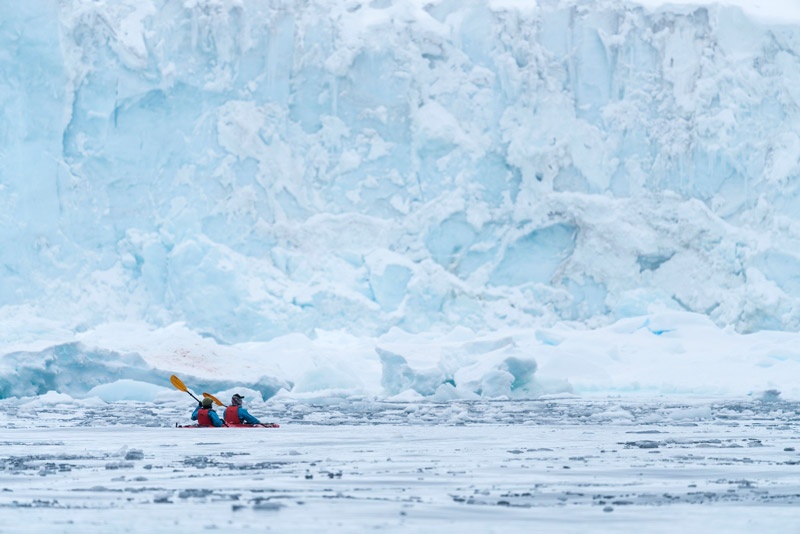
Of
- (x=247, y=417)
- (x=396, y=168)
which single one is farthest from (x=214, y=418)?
(x=396, y=168)

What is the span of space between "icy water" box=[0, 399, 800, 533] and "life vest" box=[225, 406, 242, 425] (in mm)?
240

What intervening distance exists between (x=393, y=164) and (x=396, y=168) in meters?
0.11

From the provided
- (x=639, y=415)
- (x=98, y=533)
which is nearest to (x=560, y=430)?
(x=639, y=415)

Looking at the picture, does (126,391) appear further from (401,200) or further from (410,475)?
(410,475)

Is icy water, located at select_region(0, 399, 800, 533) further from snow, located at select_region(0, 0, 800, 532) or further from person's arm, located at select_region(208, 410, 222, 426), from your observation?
snow, located at select_region(0, 0, 800, 532)

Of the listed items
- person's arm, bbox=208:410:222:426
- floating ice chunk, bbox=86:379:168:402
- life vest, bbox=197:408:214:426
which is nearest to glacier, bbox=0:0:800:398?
floating ice chunk, bbox=86:379:168:402

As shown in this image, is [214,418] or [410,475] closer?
[410,475]

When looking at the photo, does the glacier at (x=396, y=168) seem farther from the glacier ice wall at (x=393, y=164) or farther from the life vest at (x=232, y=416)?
the life vest at (x=232, y=416)

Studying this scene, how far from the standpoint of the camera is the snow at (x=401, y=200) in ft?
61.6

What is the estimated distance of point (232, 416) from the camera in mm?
12297

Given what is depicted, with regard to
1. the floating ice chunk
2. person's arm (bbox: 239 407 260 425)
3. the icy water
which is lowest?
the icy water

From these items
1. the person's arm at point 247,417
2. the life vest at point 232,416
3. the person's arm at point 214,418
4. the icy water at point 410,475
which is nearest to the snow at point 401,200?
the life vest at point 232,416

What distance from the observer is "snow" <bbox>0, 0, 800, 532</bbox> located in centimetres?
1878

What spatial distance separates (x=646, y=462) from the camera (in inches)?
314
